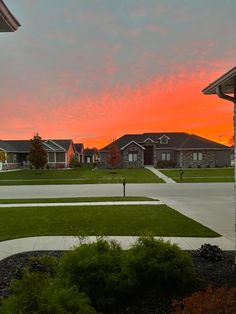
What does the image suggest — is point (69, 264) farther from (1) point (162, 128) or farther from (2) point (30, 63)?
(1) point (162, 128)

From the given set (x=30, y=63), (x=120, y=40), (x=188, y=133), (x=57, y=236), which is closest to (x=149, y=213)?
(x=57, y=236)

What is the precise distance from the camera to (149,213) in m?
13.3

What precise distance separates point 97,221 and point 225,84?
6503 mm

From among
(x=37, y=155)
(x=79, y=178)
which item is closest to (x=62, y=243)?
(x=79, y=178)

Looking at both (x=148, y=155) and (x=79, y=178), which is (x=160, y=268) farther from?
(x=148, y=155)

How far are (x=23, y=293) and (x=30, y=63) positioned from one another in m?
16.5

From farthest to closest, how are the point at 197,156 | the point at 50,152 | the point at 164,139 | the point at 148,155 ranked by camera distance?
the point at 50,152 → the point at 164,139 → the point at 148,155 → the point at 197,156

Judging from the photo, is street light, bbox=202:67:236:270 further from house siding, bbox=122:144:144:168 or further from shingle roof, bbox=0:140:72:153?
shingle roof, bbox=0:140:72:153

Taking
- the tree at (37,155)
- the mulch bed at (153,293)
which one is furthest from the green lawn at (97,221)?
the tree at (37,155)

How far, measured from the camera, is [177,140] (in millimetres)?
61938

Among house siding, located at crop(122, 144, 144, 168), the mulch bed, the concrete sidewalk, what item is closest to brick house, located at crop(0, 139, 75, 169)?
house siding, located at crop(122, 144, 144, 168)

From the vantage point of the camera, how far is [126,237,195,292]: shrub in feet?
17.7

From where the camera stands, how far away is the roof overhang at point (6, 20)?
4.57 metres

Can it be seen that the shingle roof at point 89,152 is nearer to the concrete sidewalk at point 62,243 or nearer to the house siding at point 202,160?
the house siding at point 202,160
